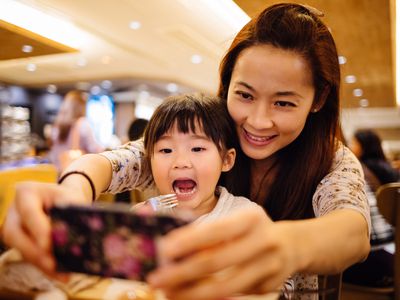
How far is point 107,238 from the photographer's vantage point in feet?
1.56

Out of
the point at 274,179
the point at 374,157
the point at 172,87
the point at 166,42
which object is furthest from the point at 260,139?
the point at 172,87

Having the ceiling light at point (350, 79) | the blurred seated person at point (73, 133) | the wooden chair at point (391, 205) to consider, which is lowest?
the wooden chair at point (391, 205)

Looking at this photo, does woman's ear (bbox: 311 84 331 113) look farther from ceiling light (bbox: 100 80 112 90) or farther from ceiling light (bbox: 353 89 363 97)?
ceiling light (bbox: 100 80 112 90)

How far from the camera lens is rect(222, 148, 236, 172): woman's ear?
1.22m

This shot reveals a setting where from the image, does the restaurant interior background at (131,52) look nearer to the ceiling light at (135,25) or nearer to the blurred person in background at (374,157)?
the ceiling light at (135,25)

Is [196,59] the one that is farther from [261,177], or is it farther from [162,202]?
[162,202]

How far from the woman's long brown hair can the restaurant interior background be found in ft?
0.58

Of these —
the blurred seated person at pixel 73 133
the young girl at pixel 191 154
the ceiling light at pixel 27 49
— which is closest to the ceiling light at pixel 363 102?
the blurred seated person at pixel 73 133

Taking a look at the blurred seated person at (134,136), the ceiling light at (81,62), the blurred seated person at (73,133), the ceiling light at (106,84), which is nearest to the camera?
the blurred seated person at (134,136)

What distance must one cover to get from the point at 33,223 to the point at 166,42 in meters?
4.79

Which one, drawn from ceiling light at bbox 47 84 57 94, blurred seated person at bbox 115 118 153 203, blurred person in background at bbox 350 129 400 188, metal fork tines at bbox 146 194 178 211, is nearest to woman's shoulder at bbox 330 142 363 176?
metal fork tines at bbox 146 194 178 211

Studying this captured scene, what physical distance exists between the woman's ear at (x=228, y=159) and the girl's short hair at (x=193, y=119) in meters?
0.02

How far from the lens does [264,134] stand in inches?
44.0

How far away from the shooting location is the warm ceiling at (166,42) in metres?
3.25
